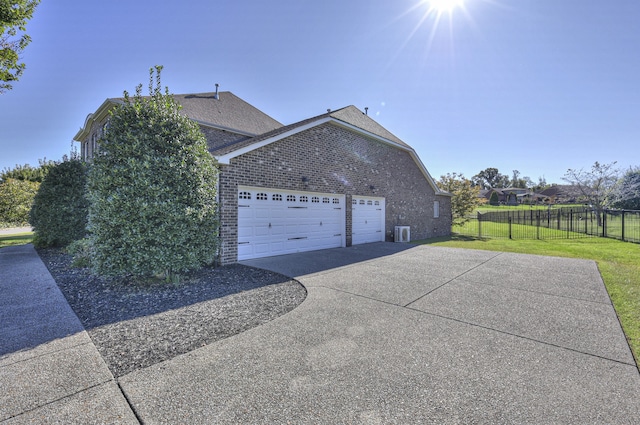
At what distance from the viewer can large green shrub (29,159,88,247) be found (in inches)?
394

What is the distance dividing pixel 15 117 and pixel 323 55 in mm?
16670

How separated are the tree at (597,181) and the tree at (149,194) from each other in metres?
31.2

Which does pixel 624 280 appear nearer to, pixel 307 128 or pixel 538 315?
pixel 538 315

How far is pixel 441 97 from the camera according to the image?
11.6 m

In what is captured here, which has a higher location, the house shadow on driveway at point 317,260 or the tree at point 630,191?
the tree at point 630,191

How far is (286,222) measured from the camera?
29.9ft

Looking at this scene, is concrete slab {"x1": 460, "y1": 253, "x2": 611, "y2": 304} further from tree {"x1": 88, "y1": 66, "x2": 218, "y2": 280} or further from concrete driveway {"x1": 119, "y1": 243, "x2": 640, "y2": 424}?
tree {"x1": 88, "y1": 66, "x2": 218, "y2": 280}

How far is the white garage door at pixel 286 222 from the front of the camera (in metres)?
8.08

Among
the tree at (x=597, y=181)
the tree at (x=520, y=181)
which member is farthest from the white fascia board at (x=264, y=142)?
the tree at (x=520, y=181)

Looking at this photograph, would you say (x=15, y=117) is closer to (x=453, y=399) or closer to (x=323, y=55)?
(x=323, y=55)

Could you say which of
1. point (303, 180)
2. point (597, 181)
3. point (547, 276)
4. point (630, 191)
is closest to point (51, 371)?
point (303, 180)

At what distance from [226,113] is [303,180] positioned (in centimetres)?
713

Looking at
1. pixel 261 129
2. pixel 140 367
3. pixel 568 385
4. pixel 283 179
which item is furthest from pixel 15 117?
pixel 568 385

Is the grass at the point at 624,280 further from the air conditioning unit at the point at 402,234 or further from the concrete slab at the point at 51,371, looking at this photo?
the air conditioning unit at the point at 402,234
